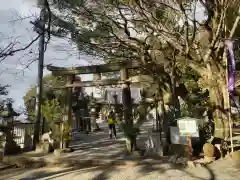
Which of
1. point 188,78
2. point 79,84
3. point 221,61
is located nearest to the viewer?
point 221,61

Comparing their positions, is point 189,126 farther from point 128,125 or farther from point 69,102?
point 69,102

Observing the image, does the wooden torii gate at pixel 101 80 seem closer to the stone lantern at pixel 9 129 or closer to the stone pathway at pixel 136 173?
the stone pathway at pixel 136 173

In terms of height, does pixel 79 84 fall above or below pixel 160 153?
above

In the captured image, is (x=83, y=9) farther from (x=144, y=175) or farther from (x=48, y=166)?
(x=144, y=175)

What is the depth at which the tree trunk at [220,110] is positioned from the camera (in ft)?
29.8

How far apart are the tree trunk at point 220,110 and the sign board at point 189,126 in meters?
1.86

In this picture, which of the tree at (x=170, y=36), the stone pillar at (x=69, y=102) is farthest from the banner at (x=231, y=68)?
the stone pillar at (x=69, y=102)

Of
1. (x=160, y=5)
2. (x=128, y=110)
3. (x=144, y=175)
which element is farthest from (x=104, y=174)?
(x=160, y=5)

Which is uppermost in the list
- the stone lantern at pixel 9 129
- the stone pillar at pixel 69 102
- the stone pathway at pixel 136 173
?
the stone pillar at pixel 69 102

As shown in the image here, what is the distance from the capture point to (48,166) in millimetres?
9234

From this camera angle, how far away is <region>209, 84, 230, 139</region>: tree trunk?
908cm

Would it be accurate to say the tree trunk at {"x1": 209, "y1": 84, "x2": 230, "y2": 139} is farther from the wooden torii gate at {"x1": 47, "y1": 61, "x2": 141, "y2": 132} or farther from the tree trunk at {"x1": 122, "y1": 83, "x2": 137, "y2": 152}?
the wooden torii gate at {"x1": 47, "y1": 61, "x2": 141, "y2": 132}

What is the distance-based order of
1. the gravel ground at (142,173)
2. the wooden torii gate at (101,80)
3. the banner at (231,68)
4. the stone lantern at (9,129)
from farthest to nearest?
the stone lantern at (9,129) → the wooden torii gate at (101,80) → the banner at (231,68) → the gravel ground at (142,173)

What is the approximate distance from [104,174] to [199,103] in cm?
1043
